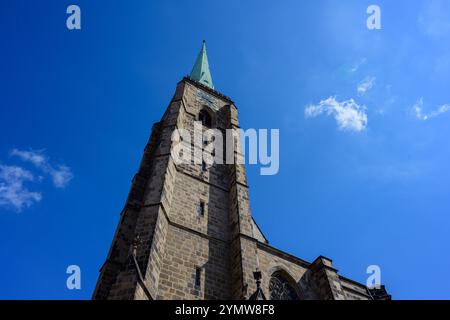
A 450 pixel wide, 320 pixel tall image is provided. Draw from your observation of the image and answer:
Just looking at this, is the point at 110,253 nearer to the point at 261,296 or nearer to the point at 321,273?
the point at 261,296

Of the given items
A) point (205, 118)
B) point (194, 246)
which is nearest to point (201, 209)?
point (194, 246)

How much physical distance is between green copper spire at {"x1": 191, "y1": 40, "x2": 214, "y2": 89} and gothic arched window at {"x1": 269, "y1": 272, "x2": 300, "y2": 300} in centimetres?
1921

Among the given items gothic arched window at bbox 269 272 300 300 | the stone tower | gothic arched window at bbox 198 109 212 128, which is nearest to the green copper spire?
gothic arched window at bbox 198 109 212 128

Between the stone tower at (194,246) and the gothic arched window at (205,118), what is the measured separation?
1.42 m

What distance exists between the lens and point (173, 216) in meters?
12.2

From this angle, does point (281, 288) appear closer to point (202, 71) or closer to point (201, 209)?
point (201, 209)

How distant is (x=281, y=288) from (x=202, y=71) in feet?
77.1

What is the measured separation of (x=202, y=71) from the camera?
1218 inches

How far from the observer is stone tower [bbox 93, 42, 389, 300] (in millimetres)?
9734

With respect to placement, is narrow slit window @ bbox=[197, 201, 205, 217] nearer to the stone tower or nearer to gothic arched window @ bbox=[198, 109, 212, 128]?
the stone tower

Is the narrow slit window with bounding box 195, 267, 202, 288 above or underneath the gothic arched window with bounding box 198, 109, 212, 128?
underneath
